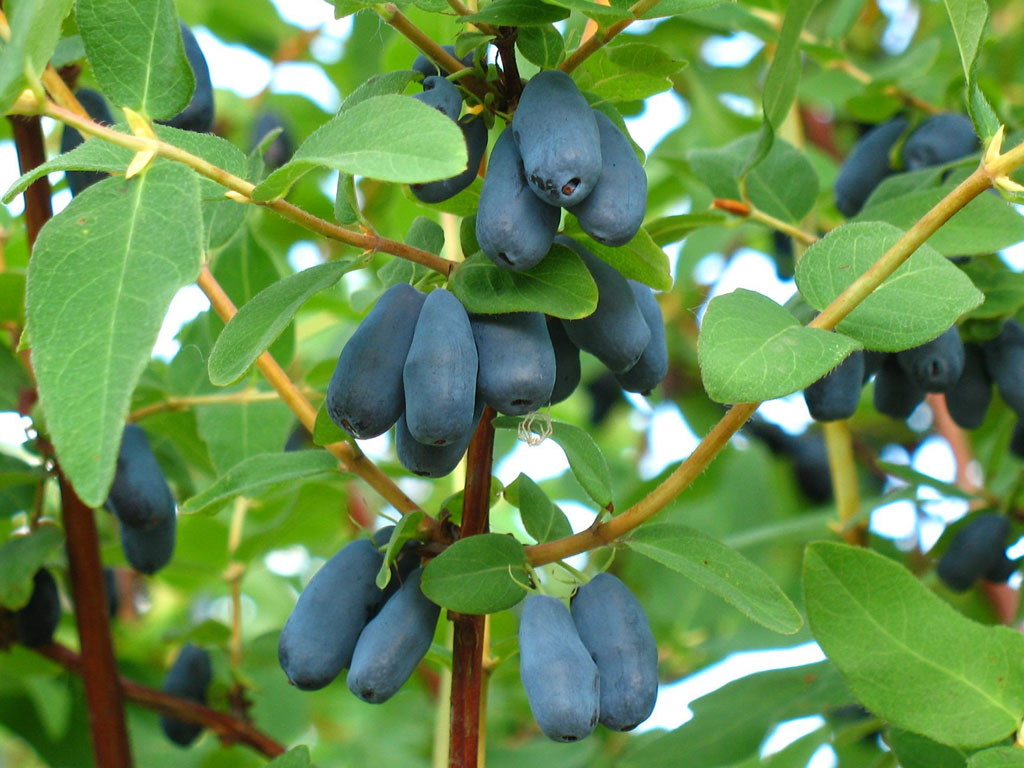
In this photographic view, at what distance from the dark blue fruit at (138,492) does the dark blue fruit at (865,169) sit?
0.79 m

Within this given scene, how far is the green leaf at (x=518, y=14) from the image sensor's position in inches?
30.5

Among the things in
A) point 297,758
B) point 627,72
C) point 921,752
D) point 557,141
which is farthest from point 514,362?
point 921,752

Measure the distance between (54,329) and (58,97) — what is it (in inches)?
10.6

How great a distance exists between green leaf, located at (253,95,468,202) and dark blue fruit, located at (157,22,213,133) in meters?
0.31

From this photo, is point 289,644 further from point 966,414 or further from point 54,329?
point 966,414

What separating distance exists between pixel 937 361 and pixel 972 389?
0.13 meters

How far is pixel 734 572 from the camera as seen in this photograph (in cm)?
85

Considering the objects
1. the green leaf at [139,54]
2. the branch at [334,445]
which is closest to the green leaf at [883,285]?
the branch at [334,445]

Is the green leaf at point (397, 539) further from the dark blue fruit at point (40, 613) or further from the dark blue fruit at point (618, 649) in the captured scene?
the dark blue fruit at point (40, 613)

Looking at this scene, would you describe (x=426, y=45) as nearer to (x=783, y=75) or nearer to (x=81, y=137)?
(x=783, y=75)

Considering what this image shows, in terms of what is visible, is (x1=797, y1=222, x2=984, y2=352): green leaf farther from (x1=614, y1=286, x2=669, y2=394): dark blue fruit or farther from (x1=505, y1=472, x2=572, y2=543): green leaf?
(x1=505, y1=472, x2=572, y2=543): green leaf

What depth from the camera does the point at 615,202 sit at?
77 cm

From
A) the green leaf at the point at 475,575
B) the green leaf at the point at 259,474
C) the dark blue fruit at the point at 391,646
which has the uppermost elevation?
the green leaf at the point at 259,474

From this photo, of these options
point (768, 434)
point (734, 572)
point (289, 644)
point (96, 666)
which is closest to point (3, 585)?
point (96, 666)
